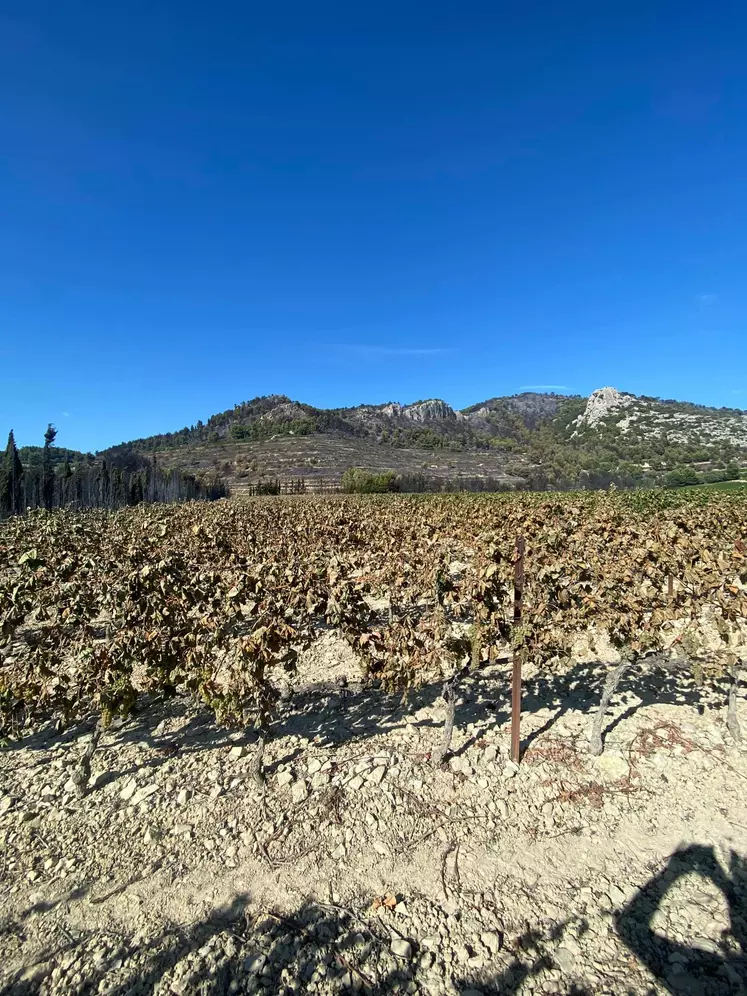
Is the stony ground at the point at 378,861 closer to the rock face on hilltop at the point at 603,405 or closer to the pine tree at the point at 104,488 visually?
the pine tree at the point at 104,488

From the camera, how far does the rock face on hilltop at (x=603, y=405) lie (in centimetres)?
15738

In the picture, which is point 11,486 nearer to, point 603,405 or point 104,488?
point 104,488

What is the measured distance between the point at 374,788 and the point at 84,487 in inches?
2764

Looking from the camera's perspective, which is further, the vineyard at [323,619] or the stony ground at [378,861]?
the vineyard at [323,619]

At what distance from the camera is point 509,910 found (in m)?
3.20

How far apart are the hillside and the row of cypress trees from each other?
1294 cm

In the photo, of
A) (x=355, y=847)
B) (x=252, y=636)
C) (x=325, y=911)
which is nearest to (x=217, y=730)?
(x=252, y=636)

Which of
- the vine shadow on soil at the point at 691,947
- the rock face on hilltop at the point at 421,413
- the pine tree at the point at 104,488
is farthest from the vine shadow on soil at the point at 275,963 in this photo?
the rock face on hilltop at the point at 421,413

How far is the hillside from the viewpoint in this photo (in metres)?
90.1

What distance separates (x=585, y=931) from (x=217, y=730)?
13.1 ft

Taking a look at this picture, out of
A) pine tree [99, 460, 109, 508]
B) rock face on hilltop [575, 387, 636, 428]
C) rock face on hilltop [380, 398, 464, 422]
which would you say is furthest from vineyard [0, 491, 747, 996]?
rock face on hilltop [380, 398, 464, 422]

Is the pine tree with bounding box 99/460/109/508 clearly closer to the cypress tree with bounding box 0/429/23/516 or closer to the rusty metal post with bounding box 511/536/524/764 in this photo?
the cypress tree with bounding box 0/429/23/516

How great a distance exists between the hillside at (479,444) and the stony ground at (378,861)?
7450cm

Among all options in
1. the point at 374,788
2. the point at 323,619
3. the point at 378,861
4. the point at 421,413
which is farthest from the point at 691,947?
the point at 421,413
